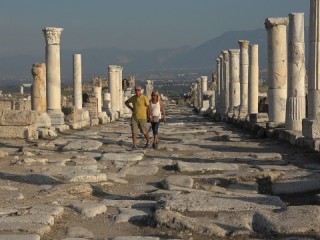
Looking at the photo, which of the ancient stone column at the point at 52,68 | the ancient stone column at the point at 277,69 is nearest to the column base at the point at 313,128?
the ancient stone column at the point at 277,69

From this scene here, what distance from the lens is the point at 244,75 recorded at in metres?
25.7

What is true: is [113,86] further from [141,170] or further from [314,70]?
[141,170]

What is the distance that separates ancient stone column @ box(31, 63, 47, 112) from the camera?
23.5 meters

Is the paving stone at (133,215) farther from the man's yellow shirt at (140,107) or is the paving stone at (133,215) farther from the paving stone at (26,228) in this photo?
the man's yellow shirt at (140,107)

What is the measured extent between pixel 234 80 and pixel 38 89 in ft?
28.6

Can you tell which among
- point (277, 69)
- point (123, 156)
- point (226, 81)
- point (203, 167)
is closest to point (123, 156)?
point (123, 156)

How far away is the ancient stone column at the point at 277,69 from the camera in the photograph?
17.7 metres

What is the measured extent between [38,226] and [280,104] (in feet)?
40.4

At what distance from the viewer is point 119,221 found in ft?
22.3

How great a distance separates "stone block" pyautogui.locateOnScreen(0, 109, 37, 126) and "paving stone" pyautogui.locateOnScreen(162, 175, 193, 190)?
333 inches

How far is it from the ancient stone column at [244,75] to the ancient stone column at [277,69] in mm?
6928

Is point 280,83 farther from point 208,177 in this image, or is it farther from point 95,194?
point 95,194

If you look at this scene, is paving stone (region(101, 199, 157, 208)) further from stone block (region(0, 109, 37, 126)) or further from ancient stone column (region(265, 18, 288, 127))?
ancient stone column (region(265, 18, 288, 127))

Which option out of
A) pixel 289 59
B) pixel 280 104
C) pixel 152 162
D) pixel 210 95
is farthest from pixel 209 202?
pixel 210 95
